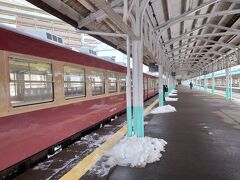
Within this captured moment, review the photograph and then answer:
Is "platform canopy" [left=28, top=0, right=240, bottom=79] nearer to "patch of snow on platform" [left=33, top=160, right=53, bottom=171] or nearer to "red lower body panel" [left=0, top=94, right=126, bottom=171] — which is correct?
"red lower body panel" [left=0, top=94, right=126, bottom=171]

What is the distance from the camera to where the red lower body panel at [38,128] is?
3717 millimetres

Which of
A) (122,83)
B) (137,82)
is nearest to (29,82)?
(137,82)

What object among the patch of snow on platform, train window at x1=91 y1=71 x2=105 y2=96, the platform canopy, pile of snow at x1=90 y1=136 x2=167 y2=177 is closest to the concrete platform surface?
pile of snow at x1=90 y1=136 x2=167 y2=177

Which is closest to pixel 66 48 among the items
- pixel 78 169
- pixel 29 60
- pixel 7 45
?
pixel 29 60

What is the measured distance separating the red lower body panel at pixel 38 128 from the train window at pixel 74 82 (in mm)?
276

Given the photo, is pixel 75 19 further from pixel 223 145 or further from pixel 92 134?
pixel 223 145

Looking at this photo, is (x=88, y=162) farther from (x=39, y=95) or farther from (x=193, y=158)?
(x=193, y=158)

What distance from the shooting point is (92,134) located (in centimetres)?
725

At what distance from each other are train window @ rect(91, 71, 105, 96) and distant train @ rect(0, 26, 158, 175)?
4.2 inches

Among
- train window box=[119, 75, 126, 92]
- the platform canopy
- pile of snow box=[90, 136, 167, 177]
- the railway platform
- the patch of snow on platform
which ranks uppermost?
the platform canopy

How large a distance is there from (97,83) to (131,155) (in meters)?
3.60

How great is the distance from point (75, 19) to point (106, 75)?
2.58 metres

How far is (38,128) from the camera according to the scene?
14.9ft

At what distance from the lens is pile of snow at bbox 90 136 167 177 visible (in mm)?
4316
